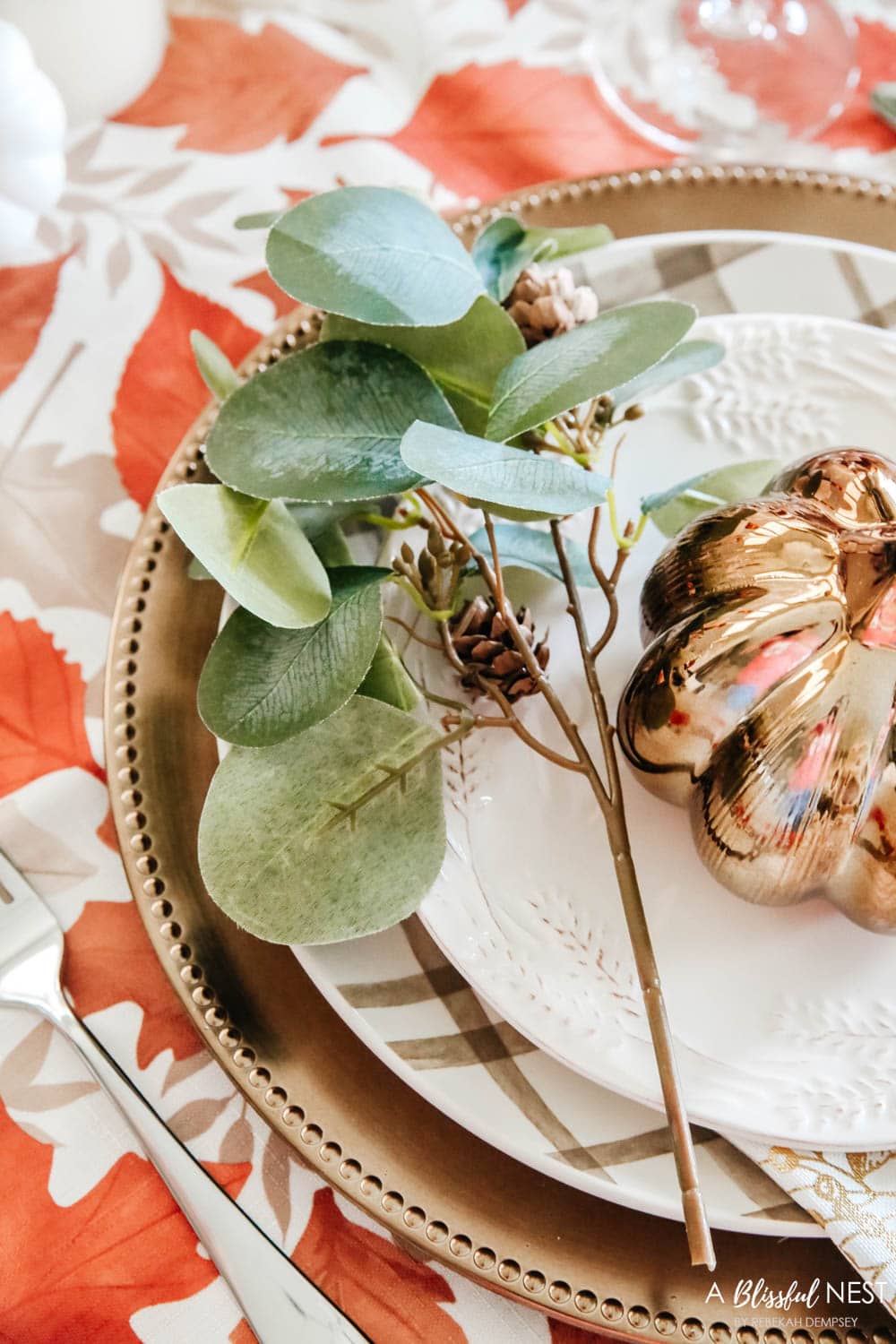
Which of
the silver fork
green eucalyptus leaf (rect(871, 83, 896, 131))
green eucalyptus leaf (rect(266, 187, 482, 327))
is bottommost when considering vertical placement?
the silver fork

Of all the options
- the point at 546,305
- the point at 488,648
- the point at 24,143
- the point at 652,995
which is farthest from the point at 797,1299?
the point at 24,143

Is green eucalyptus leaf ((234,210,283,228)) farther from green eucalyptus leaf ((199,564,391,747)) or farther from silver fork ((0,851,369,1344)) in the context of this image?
silver fork ((0,851,369,1344))

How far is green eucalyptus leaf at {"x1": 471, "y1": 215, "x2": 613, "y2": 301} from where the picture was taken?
40cm

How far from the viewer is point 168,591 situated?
423mm

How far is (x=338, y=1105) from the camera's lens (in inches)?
13.3

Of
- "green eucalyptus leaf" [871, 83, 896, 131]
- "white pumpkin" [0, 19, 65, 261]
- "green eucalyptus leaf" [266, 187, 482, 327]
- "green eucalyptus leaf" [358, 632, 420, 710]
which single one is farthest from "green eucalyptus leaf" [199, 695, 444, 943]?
"green eucalyptus leaf" [871, 83, 896, 131]

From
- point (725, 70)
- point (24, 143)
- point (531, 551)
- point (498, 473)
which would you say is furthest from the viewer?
point (725, 70)

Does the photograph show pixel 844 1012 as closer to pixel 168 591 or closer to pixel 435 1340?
pixel 435 1340

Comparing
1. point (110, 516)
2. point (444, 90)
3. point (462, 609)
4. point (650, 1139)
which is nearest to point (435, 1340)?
point (650, 1139)

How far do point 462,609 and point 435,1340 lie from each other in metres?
0.23

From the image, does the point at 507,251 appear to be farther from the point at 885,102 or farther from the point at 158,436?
the point at 885,102

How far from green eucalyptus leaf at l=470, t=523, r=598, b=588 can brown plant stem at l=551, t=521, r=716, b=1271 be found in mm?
25

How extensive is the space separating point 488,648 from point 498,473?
96 millimetres

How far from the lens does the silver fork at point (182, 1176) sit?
32 cm
